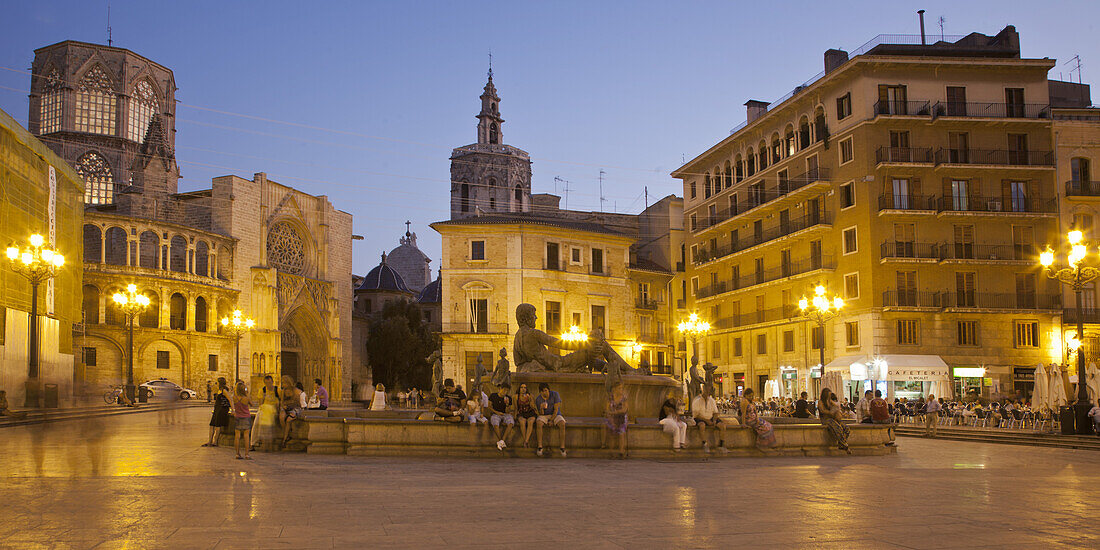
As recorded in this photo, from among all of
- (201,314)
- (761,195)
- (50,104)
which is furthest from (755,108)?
(50,104)

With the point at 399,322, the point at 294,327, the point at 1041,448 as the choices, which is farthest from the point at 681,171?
the point at 1041,448

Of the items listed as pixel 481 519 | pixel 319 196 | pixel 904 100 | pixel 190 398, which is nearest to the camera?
Answer: pixel 481 519

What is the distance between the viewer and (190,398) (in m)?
47.2

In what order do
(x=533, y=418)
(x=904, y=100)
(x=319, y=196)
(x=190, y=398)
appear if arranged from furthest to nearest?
(x=319, y=196), (x=190, y=398), (x=904, y=100), (x=533, y=418)

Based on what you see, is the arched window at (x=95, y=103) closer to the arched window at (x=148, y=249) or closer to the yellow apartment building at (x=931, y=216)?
the arched window at (x=148, y=249)

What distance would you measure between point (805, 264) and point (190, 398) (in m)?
32.0

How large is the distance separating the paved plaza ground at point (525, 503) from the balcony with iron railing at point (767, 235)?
27946 mm

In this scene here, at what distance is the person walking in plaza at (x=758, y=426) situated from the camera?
15.4 meters

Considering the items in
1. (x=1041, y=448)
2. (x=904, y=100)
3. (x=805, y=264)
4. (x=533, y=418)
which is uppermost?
(x=904, y=100)

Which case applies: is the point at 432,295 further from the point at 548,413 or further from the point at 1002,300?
the point at 548,413

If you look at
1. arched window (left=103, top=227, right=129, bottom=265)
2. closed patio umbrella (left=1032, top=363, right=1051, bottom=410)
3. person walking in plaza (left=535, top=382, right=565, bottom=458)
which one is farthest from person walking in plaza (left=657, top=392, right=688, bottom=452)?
arched window (left=103, top=227, right=129, bottom=265)

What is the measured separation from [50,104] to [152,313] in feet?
85.3

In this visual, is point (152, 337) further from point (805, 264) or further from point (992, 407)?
point (992, 407)

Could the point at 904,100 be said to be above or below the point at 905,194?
above
